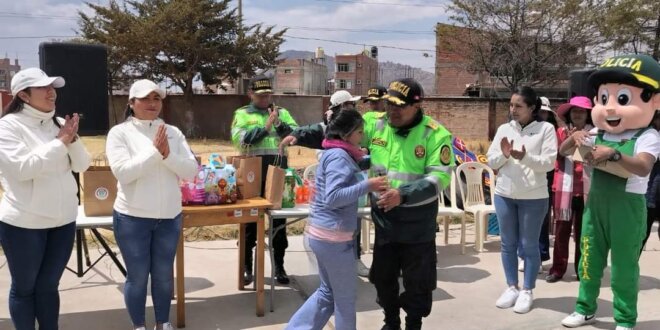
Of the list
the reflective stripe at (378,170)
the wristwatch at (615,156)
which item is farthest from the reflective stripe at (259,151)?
the wristwatch at (615,156)

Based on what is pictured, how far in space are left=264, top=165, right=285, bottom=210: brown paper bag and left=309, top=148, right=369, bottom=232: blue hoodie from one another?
103 cm

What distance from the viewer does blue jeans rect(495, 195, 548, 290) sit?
4.09m

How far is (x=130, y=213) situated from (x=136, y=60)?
72.7 ft

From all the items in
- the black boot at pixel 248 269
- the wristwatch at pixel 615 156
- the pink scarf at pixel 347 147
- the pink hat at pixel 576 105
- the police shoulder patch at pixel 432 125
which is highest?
the pink hat at pixel 576 105

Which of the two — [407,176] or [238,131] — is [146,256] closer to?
[238,131]

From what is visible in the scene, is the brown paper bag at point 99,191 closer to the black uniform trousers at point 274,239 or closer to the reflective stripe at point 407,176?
the black uniform trousers at point 274,239

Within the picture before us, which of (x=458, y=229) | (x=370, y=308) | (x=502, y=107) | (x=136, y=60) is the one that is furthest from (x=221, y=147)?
(x=370, y=308)

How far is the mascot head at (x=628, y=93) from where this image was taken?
3367 mm

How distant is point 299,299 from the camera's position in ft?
14.5

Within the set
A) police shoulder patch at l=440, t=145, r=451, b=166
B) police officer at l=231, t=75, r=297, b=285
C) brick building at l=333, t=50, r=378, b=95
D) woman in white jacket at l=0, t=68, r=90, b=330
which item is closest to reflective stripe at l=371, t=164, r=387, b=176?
police shoulder patch at l=440, t=145, r=451, b=166

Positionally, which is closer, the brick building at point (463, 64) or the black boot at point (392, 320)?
the black boot at point (392, 320)

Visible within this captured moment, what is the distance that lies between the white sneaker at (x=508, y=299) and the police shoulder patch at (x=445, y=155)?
1705 mm

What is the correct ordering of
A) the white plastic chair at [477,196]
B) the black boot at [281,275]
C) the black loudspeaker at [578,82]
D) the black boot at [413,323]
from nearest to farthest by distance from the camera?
the black boot at [413,323] < the black boot at [281,275] < the black loudspeaker at [578,82] < the white plastic chair at [477,196]

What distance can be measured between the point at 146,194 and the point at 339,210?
1204 millimetres
